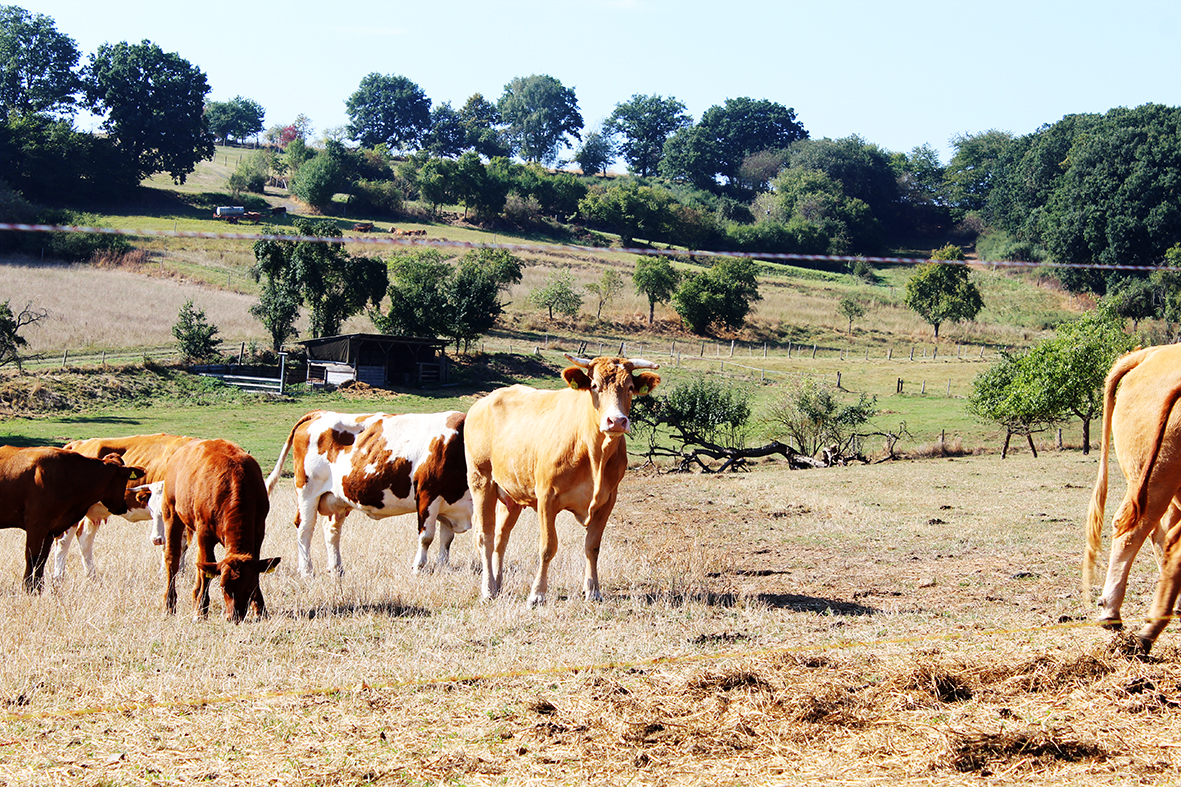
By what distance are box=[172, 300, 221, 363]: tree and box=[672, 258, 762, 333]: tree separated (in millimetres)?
32987

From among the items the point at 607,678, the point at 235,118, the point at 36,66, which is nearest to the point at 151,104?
the point at 36,66

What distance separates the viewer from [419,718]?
19.7 feet

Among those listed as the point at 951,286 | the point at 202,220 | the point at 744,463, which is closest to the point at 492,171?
the point at 202,220

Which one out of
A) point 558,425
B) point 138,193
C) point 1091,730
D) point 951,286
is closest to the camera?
point 1091,730

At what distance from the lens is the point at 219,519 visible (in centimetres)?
925

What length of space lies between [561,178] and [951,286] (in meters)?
56.8

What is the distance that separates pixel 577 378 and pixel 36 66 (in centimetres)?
11720

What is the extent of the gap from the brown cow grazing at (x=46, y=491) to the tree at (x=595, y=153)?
157753 mm

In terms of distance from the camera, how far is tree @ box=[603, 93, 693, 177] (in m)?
160

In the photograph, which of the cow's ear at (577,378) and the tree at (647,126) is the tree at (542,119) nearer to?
the tree at (647,126)

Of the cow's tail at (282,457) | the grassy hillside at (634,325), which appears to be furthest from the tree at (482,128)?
the cow's tail at (282,457)

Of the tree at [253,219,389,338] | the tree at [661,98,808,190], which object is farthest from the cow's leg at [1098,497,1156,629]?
the tree at [661,98,808,190]

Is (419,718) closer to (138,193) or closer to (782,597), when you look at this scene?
(782,597)

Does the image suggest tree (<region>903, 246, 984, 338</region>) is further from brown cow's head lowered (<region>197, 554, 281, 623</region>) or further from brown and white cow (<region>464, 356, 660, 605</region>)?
brown cow's head lowered (<region>197, 554, 281, 623</region>)
